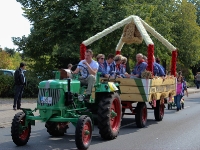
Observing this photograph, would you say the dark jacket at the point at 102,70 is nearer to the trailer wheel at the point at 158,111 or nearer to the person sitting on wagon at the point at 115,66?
the person sitting on wagon at the point at 115,66

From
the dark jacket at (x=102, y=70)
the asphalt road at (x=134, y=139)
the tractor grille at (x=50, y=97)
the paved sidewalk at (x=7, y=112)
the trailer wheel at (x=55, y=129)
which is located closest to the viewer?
the tractor grille at (x=50, y=97)

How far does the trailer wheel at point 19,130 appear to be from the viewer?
29.5 feet

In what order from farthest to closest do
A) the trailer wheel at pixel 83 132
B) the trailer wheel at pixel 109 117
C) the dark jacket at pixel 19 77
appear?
1. the dark jacket at pixel 19 77
2. the trailer wheel at pixel 109 117
3. the trailer wheel at pixel 83 132

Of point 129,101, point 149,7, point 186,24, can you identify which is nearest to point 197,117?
point 129,101

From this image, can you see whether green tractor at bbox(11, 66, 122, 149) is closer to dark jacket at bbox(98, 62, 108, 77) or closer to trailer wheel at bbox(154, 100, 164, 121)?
dark jacket at bbox(98, 62, 108, 77)

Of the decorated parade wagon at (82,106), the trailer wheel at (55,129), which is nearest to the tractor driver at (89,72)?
the decorated parade wagon at (82,106)

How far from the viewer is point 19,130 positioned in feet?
29.6

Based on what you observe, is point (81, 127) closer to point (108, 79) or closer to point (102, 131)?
point (102, 131)

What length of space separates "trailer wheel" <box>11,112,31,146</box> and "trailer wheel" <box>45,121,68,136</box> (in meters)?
1.06

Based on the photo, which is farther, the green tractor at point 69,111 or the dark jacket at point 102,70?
the dark jacket at point 102,70

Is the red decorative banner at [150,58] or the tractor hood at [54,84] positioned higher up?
the red decorative banner at [150,58]

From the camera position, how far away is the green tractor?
29.5 ft

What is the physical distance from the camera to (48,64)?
29172 millimetres

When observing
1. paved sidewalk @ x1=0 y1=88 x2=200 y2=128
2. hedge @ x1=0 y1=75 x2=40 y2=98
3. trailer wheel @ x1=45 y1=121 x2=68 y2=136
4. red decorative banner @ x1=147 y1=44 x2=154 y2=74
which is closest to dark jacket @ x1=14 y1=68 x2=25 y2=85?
paved sidewalk @ x1=0 y1=88 x2=200 y2=128
